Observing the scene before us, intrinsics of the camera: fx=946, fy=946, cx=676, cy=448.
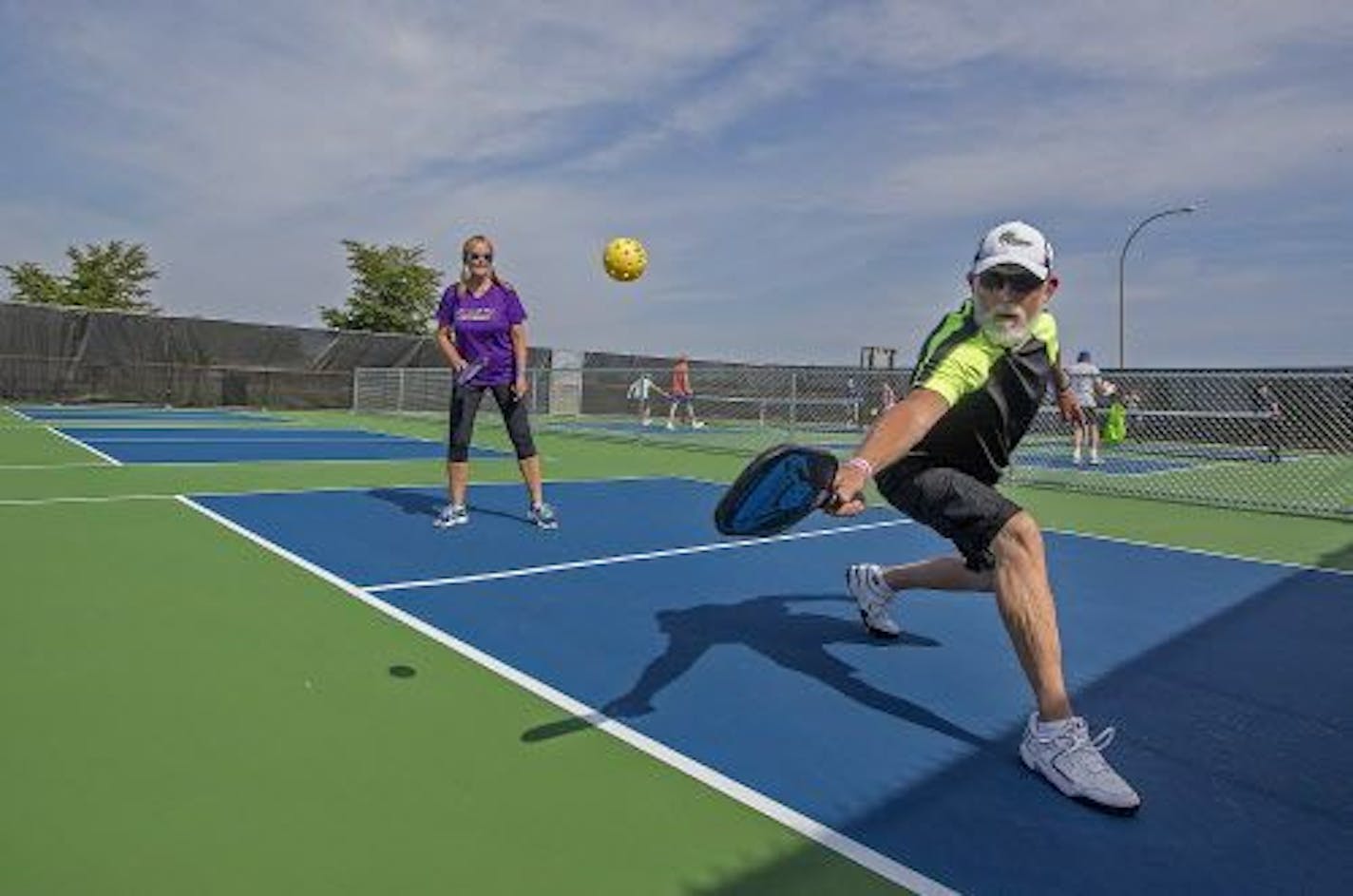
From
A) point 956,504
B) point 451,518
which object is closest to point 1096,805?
point 956,504

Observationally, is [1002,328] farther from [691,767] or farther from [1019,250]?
[691,767]

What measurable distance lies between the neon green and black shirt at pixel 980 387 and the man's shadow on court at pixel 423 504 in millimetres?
4503

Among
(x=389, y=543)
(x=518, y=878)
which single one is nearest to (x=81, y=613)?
(x=389, y=543)

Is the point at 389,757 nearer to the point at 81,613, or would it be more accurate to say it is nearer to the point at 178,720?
the point at 178,720

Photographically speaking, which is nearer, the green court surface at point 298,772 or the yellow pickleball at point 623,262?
the green court surface at point 298,772

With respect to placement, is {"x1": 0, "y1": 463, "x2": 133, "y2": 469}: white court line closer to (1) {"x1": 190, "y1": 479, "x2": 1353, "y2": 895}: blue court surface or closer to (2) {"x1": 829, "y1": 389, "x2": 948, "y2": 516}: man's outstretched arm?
(1) {"x1": 190, "y1": 479, "x2": 1353, "y2": 895}: blue court surface

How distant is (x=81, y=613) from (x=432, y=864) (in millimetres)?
2824

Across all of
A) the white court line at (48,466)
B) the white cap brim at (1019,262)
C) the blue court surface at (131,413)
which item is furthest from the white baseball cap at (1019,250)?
the blue court surface at (131,413)

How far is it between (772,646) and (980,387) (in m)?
1.68

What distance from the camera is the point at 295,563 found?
17.8ft

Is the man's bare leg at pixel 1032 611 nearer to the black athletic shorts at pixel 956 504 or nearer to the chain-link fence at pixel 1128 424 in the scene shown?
Result: the black athletic shorts at pixel 956 504

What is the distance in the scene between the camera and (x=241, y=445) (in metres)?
13.9

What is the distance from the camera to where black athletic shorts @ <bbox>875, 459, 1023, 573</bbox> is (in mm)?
3014

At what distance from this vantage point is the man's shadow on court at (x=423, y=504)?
7.61 metres
